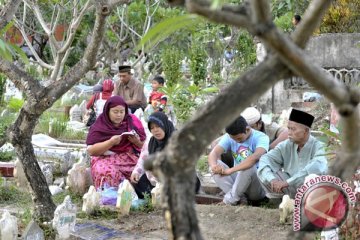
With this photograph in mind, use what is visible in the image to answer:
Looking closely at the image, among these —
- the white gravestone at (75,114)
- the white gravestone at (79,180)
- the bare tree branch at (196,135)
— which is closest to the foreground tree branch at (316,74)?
the bare tree branch at (196,135)

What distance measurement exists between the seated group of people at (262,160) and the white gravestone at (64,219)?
61.8 inches

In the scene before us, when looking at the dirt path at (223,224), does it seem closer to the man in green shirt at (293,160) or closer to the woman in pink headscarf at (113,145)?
the man in green shirt at (293,160)

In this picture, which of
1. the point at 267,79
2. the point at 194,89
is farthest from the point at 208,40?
the point at 267,79

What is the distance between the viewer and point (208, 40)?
19.7m

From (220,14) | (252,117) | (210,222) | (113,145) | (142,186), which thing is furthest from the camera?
(113,145)

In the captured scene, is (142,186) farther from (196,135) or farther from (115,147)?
(196,135)

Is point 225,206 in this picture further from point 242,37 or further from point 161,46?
point 161,46

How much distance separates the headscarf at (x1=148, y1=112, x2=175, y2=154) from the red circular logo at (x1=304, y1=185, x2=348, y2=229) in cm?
300

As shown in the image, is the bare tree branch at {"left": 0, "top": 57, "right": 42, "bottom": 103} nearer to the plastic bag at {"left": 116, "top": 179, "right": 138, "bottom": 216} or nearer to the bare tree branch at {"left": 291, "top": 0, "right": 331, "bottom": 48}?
the plastic bag at {"left": 116, "top": 179, "right": 138, "bottom": 216}

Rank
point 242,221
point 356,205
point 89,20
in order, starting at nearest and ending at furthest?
point 356,205
point 242,221
point 89,20

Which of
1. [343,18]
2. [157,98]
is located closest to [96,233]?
[157,98]

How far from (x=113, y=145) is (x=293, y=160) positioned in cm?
186

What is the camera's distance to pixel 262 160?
6367 millimetres

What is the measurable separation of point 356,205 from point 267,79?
9.64ft
